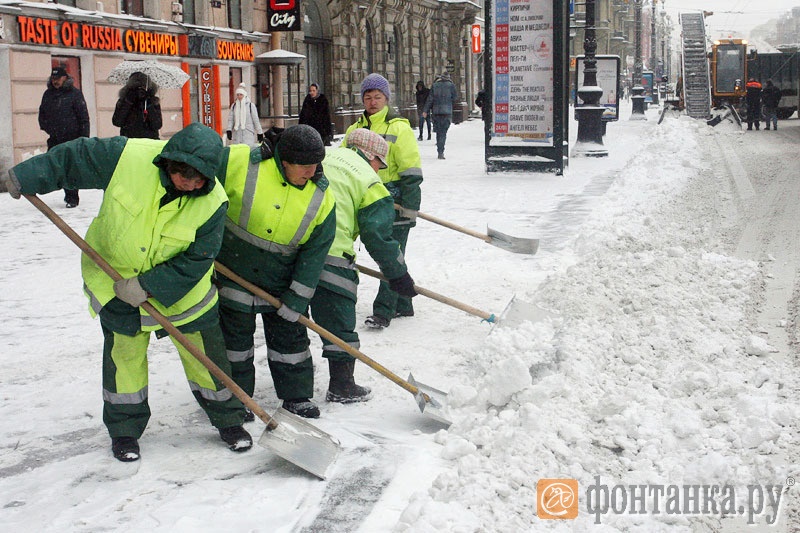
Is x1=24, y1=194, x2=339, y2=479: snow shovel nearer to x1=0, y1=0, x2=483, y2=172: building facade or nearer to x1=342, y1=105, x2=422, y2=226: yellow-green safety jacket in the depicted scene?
x1=342, y1=105, x2=422, y2=226: yellow-green safety jacket

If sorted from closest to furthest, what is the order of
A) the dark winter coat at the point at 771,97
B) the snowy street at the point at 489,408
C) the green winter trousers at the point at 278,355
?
1. the snowy street at the point at 489,408
2. the green winter trousers at the point at 278,355
3. the dark winter coat at the point at 771,97

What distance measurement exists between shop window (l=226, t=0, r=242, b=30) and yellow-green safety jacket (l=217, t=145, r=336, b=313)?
17.8m

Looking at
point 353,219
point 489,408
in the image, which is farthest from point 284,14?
point 489,408

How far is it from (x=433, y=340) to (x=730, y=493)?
260 cm

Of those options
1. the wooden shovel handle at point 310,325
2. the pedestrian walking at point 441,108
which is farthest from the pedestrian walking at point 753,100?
the wooden shovel handle at point 310,325

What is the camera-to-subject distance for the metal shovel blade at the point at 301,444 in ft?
12.6

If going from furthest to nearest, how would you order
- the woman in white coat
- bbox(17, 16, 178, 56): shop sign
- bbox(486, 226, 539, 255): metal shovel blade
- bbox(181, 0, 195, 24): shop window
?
bbox(181, 0, 195, 24): shop window
the woman in white coat
bbox(17, 16, 178, 56): shop sign
bbox(486, 226, 539, 255): metal shovel blade

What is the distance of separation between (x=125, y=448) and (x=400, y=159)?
3.09 metres

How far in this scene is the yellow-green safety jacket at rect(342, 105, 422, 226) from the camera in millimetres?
6457

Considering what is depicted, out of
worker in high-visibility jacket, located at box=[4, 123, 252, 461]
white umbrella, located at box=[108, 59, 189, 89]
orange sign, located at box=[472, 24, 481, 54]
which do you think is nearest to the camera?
worker in high-visibility jacket, located at box=[4, 123, 252, 461]

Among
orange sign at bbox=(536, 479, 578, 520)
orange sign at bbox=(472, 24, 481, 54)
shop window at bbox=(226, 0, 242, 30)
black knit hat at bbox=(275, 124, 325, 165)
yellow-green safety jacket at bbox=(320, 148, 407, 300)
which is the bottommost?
orange sign at bbox=(536, 479, 578, 520)

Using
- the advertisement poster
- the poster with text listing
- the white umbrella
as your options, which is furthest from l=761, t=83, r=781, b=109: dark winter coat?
the white umbrella

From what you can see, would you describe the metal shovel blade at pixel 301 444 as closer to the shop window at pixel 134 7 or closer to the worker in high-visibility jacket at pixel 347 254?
the worker in high-visibility jacket at pixel 347 254

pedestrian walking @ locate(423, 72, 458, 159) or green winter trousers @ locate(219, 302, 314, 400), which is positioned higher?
pedestrian walking @ locate(423, 72, 458, 159)
